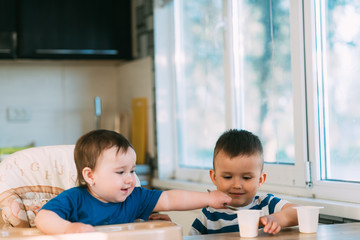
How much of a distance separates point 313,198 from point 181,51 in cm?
144

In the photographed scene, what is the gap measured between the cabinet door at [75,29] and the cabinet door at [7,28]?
0.16 ft

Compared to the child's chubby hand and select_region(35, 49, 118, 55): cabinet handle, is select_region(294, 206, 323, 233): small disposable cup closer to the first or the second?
the child's chubby hand

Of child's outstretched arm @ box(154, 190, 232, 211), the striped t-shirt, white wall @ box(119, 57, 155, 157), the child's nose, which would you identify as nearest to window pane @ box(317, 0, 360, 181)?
the striped t-shirt

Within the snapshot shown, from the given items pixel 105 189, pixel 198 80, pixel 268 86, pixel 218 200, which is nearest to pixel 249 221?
pixel 218 200

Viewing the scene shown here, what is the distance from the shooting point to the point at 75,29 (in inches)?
140

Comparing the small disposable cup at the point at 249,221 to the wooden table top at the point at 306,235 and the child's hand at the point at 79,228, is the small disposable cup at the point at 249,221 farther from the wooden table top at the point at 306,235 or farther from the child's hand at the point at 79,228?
the child's hand at the point at 79,228

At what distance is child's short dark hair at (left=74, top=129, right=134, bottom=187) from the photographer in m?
1.47

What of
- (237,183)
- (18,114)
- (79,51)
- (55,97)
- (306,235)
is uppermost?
(79,51)

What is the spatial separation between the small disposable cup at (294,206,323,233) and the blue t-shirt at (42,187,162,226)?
1.39 ft

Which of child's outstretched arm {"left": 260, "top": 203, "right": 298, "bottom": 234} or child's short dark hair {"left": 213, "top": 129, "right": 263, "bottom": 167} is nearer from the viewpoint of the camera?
child's outstretched arm {"left": 260, "top": 203, "right": 298, "bottom": 234}

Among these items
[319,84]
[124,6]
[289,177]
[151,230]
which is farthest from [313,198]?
[124,6]

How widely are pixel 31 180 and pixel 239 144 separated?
718 millimetres

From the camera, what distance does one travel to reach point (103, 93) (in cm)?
395

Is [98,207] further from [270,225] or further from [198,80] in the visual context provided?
[198,80]
